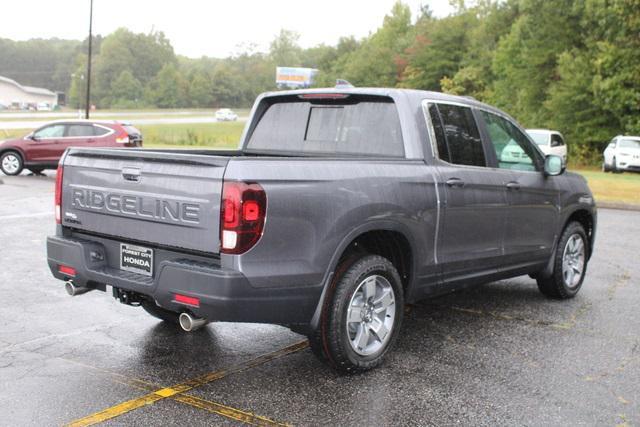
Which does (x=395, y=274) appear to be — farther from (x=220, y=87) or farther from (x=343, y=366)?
(x=220, y=87)

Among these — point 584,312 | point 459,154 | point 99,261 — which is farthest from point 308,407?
point 584,312

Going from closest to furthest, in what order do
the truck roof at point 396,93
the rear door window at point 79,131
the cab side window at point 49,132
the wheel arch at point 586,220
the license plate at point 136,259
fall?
the license plate at point 136,259, the truck roof at point 396,93, the wheel arch at point 586,220, the cab side window at point 49,132, the rear door window at point 79,131

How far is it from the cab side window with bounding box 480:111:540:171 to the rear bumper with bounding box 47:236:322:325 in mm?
2576

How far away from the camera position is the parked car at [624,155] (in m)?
30.6

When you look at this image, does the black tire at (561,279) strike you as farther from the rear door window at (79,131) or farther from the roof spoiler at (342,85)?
the rear door window at (79,131)

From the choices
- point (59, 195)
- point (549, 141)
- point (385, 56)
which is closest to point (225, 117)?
point (385, 56)

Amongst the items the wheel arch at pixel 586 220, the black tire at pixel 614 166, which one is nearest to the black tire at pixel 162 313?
the wheel arch at pixel 586 220

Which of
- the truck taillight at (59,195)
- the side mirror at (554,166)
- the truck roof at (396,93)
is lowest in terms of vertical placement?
the truck taillight at (59,195)

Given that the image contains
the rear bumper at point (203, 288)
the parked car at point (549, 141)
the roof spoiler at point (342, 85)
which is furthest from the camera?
the parked car at point (549, 141)

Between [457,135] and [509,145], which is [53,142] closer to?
[509,145]

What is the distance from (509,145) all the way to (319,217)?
8.95 feet

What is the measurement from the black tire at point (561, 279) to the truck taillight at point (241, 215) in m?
3.86

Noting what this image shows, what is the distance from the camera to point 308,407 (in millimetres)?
4121

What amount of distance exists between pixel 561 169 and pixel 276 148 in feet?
8.60
